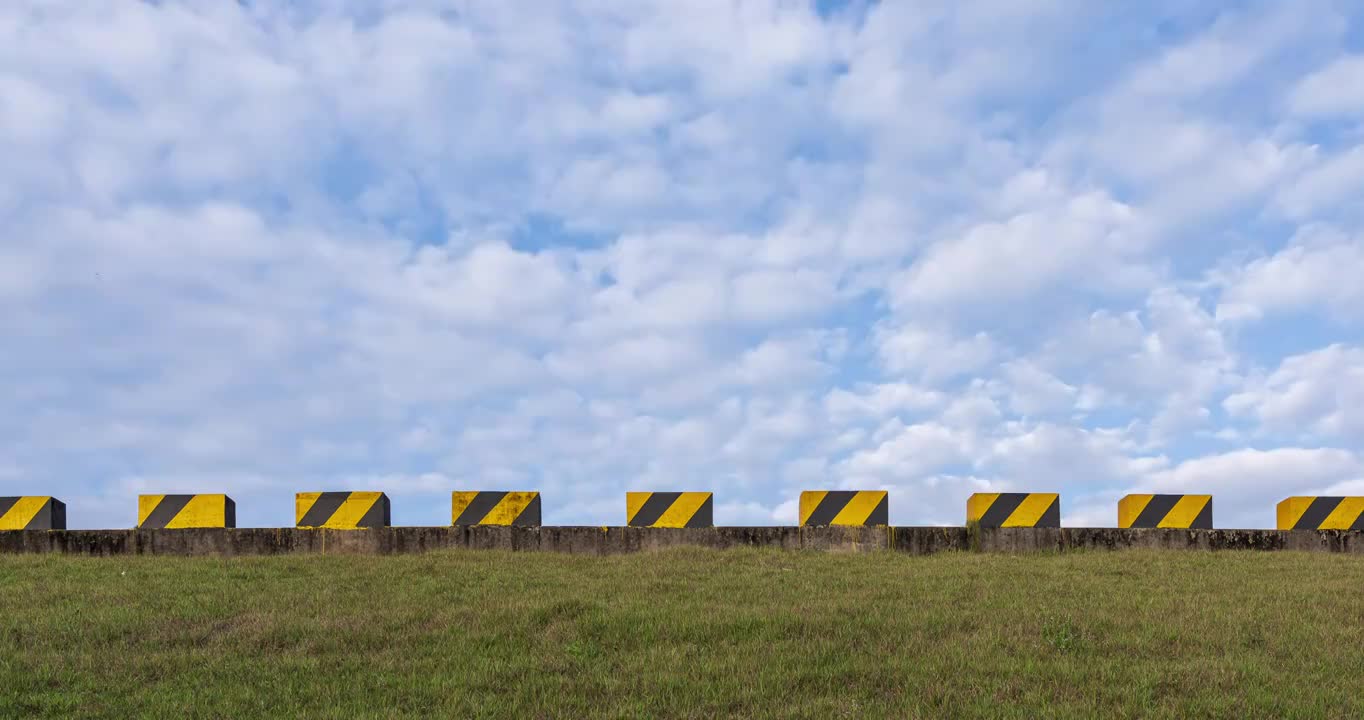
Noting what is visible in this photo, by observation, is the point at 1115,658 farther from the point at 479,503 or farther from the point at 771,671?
the point at 479,503

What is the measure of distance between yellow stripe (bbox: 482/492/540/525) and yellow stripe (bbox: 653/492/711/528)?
2011mm

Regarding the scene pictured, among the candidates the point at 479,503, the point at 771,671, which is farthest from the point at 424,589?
the point at 771,671

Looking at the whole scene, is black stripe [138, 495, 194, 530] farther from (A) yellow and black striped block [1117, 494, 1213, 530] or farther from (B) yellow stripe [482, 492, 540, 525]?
(A) yellow and black striped block [1117, 494, 1213, 530]

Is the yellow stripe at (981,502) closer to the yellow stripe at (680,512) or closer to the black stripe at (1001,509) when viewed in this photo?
the black stripe at (1001,509)

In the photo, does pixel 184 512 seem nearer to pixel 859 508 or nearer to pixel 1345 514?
pixel 859 508

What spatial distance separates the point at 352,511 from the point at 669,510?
492 centimetres

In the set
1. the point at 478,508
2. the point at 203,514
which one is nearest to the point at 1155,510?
the point at 478,508

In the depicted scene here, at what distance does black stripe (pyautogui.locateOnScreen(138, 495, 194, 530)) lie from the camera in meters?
17.5

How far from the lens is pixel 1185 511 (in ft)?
58.0

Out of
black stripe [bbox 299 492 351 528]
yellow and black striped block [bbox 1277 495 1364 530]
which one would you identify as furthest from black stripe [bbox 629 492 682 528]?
yellow and black striped block [bbox 1277 495 1364 530]

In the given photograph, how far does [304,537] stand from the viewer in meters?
17.1

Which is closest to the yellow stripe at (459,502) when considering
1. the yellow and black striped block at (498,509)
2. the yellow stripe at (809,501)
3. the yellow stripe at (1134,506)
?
the yellow and black striped block at (498,509)

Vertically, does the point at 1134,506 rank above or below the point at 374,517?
below

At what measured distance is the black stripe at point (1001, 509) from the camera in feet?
56.9
